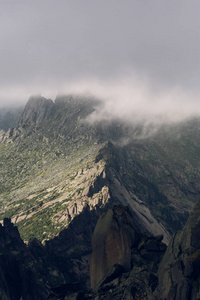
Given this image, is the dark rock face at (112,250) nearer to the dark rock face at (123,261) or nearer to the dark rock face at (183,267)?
the dark rock face at (123,261)

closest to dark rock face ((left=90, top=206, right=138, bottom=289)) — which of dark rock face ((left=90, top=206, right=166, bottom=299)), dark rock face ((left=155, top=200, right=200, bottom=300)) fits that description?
dark rock face ((left=90, top=206, right=166, bottom=299))

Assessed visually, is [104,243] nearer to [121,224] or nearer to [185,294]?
[121,224]

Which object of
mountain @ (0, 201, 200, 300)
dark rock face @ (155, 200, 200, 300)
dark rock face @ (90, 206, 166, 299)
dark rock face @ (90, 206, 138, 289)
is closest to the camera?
dark rock face @ (155, 200, 200, 300)

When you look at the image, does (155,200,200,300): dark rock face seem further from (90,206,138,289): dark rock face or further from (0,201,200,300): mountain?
(90,206,138,289): dark rock face

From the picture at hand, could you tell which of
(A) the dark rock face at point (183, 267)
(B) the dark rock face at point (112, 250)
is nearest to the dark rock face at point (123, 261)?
(B) the dark rock face at point (112, 250)

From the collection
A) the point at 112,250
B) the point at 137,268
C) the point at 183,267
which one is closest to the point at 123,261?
the point at 112,250

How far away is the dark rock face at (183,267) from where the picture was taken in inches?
5531

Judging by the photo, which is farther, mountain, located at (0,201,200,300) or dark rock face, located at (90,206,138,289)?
dark rock face, located at (90,206,138,289)

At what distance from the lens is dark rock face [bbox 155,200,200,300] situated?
140500 mm

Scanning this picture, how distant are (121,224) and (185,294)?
213ft

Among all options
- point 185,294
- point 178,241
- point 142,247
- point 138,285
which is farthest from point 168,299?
point 142,247

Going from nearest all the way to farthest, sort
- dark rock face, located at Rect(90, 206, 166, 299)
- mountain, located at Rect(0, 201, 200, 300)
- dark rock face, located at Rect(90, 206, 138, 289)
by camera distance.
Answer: mountain, located at Rect(0, 201, 200, 300)
dark rock face, located at Rect(90, 206, 166, 299)
dark rock face, located at Rect(90, 206, 138, 289)

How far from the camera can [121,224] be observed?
19875 centimetres

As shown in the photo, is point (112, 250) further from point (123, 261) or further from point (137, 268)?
point (137, 268)
